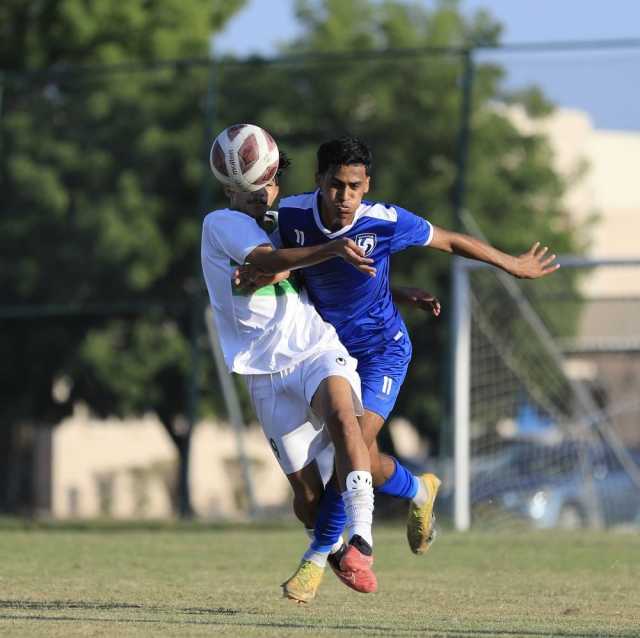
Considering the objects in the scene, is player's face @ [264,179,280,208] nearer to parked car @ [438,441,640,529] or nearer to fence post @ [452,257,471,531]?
fence post @ [452,257,471,531]

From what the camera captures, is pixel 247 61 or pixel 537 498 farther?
pixel 247 61

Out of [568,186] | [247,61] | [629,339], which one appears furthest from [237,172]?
[568,186]

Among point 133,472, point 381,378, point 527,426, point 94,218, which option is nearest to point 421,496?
point 381,378

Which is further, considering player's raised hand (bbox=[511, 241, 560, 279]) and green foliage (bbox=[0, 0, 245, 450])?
green foliage (bbox=[0, 0, 245, 450])

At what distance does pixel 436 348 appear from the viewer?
847 inches

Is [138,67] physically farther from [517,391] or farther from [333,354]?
[333,354]

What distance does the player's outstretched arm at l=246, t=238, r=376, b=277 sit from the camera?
21.4 feet

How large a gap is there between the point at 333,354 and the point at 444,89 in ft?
50.8

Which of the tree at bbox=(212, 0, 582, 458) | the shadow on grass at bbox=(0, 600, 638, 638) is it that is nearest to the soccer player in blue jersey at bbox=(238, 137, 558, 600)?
the shadow on grass at bbox=(0, 600, 638, 638)

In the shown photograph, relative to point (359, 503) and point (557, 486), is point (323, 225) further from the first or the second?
point (557, 486)

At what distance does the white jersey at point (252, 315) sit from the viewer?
697 cm

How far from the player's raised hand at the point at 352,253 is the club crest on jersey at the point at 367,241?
58cm

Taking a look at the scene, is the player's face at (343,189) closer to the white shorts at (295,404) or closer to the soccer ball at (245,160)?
the soccer ball at (245,160)

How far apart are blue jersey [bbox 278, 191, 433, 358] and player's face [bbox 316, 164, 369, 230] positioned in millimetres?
104
